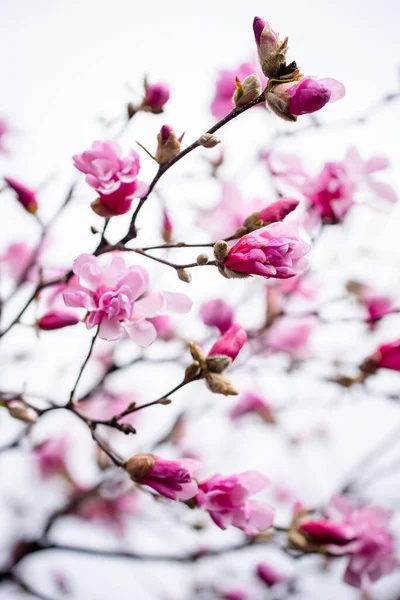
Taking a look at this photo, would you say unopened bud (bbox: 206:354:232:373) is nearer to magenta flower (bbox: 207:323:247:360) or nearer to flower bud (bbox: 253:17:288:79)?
magenta flower (bbox: 207:323:247:360)

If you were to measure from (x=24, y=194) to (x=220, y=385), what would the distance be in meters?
0.48

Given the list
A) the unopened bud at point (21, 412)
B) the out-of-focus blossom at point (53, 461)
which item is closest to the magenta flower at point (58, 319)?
the unopened bud at point (21, 412)

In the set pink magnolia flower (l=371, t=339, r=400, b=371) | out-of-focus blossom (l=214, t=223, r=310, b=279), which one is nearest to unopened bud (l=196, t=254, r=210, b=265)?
out-of-focus blossom (l=214, t=223, r=310, b=279)

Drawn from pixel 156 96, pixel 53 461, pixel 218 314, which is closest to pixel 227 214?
pixel 218 314

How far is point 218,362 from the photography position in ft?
2.15

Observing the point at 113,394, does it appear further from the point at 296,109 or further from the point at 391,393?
the point at 296,109

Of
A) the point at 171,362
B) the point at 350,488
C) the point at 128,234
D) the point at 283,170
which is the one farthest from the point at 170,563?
the point at 283,170

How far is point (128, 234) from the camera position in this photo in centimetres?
65

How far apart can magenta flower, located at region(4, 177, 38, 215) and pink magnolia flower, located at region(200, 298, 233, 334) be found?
1.32ft

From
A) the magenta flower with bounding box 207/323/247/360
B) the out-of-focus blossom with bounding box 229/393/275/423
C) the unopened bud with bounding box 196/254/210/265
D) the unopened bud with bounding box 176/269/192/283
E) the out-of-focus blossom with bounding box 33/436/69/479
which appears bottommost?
the out-of-focus blossom with bounding box 33/436/69/479

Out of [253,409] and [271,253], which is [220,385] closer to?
[271,253]

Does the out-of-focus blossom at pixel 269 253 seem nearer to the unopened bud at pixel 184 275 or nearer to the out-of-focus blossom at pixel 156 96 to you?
the unopened bud at pixel 184 275

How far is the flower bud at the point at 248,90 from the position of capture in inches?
22.7

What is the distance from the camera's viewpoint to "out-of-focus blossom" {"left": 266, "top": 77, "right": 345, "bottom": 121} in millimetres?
549
